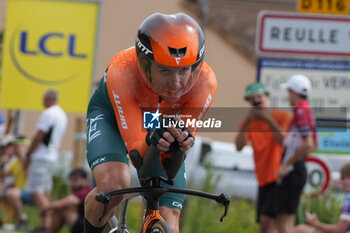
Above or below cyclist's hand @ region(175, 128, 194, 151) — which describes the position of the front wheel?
below

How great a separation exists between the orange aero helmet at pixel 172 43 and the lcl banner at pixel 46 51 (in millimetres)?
7645

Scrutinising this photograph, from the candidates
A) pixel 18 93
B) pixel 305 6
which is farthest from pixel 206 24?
pixel 305 6

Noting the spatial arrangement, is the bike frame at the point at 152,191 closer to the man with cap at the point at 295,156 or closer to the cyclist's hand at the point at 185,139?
the cyclist's hand at the point at 185,139

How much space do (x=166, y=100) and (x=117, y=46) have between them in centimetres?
1802

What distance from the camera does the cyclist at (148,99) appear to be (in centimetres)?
435

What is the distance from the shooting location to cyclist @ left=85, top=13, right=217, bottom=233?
4352 mm

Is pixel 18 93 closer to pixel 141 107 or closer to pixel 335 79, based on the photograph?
pixel 335 79

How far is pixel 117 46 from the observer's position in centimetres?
2258

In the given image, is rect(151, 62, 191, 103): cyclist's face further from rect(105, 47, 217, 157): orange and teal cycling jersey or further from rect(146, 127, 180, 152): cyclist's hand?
rect(146, 127, 180, 152): cyclist's hand

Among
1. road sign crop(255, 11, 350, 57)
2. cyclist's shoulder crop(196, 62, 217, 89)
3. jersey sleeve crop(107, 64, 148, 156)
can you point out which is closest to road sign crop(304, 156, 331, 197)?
road sign crop(255, 11, 350, 57)

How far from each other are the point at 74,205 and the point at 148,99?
16.3 feet

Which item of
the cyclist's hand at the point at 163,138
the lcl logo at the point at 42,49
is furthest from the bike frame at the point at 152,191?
the lcl logo at the point at 42,49

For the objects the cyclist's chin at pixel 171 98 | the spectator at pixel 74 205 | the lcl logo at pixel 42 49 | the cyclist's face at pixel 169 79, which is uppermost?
the lcl logo at pixel 42 49

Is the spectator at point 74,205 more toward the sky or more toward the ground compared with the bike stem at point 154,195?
more toward the ground
